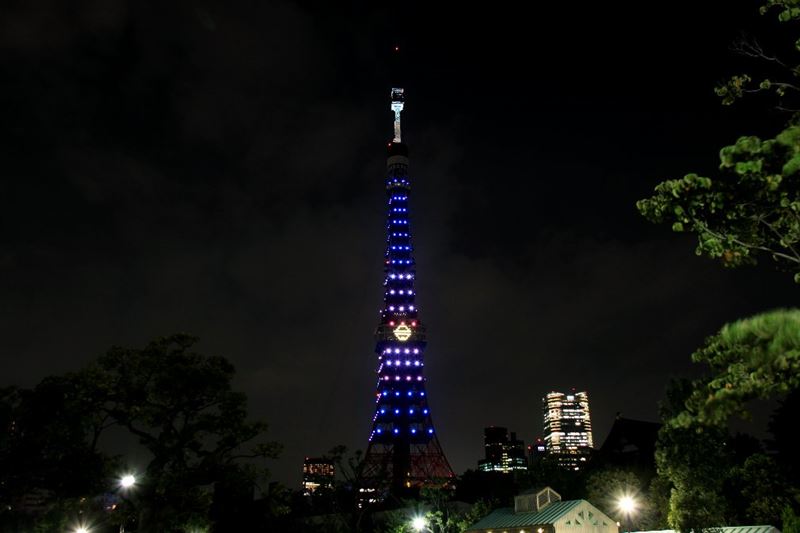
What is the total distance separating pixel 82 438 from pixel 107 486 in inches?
70.1

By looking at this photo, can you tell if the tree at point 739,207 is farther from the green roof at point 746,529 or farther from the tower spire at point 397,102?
the tower spire at point 397,102

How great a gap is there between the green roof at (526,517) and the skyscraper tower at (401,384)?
5435cm

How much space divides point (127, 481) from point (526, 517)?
70.3 feet

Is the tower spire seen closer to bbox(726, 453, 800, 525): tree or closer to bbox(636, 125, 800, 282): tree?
bbox(726, 453, 800, 525): tree

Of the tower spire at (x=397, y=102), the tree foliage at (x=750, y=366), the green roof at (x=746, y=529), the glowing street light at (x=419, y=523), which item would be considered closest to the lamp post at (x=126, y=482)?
the tree foliage at (x=750, y=366)

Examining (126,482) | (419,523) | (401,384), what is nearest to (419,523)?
(419,523)

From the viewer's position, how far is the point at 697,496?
27.4 m

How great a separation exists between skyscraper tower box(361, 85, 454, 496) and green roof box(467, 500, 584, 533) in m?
54.3

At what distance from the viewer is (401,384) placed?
10338cm

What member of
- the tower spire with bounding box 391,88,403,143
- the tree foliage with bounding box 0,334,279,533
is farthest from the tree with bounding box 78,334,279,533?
the tower spire with bounding box 391,88,403,143

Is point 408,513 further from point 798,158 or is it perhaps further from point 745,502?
point 798,158

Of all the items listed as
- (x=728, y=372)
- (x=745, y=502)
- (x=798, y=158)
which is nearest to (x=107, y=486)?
(x=728, y=372)

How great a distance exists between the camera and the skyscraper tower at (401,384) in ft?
321

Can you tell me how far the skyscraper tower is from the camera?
321 feet
